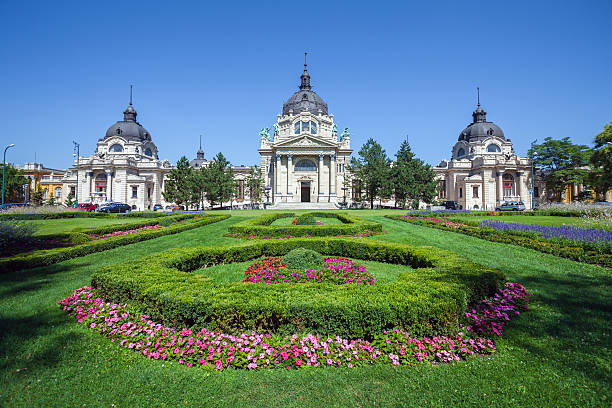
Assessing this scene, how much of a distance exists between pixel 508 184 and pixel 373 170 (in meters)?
28.6

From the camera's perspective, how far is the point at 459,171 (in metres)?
56.2

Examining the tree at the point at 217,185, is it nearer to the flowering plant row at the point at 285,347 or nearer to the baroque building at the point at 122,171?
the baroque building at the point at 122,171

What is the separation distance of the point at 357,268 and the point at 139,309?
481 centimetres

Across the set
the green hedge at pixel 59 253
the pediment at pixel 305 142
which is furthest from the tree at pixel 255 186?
the green hedge at pixel 59 253

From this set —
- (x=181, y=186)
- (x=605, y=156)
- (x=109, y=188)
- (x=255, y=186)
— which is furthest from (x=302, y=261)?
(x=109, y=188)

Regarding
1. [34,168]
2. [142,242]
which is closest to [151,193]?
[34,168]

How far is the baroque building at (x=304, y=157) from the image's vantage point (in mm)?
47094

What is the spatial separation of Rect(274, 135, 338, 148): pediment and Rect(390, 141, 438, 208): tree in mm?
10959

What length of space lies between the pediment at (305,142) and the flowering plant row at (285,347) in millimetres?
44051

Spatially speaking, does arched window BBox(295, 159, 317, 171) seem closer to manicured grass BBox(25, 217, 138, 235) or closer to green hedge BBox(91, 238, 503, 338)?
manicured grass BBox(25, 217, 138, 235)

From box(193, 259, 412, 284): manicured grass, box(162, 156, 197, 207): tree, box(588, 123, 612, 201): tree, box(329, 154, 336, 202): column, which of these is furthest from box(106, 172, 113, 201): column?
box(588, 123, 612, 201): tree

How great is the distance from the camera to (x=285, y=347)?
3.69 m

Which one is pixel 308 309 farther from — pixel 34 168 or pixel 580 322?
pixel 34 168

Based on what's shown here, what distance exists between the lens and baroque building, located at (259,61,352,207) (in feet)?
155
